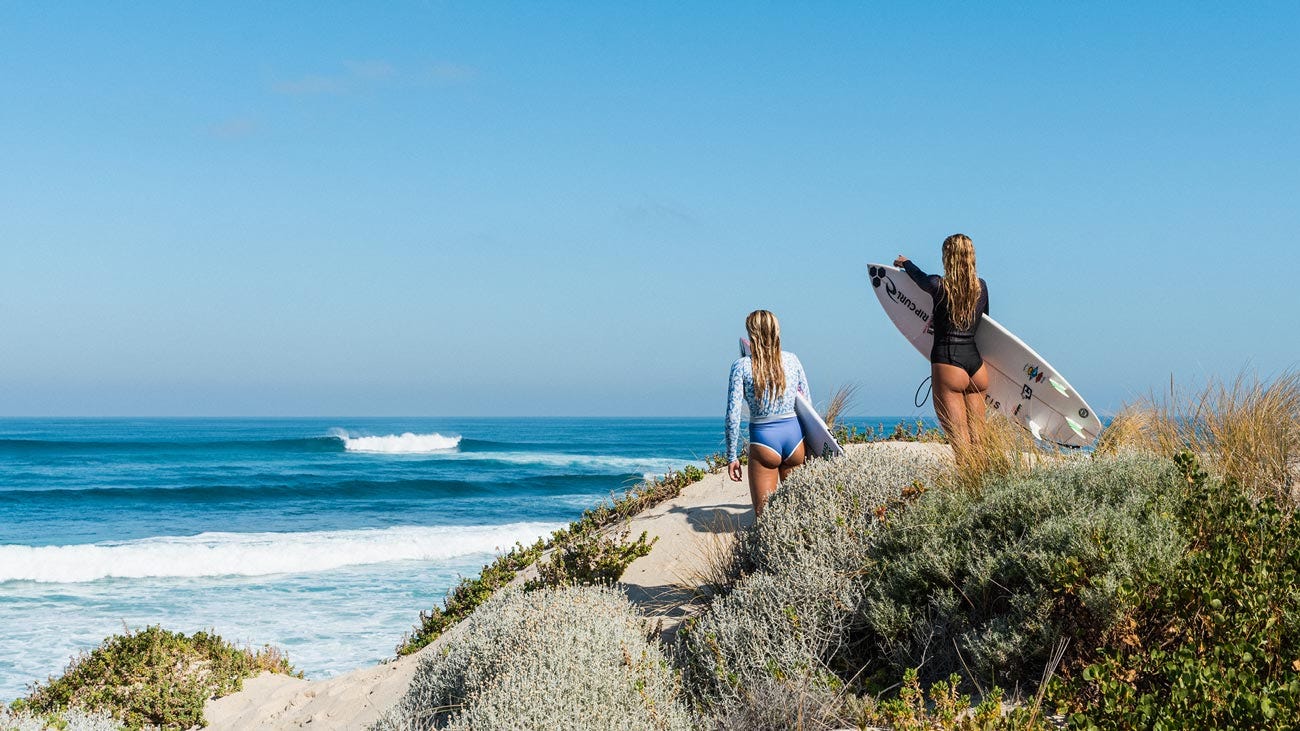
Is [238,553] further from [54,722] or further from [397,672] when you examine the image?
[54,722]

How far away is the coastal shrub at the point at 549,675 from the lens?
4.57 metres

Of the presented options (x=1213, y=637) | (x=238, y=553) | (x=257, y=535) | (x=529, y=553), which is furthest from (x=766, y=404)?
(x=257, y=535)

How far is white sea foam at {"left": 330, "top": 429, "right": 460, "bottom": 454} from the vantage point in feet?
180

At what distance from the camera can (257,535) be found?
22828mm

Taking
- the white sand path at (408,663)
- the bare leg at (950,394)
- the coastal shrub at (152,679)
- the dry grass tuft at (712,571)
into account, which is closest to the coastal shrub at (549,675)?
the white sand path at (408,663)

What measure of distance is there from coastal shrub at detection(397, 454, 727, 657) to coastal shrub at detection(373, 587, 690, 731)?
2.69 m

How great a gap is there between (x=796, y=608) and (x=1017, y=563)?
4.64ft

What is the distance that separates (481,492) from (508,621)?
28.5m

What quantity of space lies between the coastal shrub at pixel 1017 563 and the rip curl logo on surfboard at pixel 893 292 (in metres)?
3.48

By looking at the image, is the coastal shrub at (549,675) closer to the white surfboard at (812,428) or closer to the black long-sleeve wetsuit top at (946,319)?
the white surfboard at (812,428)

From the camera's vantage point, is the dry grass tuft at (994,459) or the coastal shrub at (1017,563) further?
the dry grass tuft at (994,459)

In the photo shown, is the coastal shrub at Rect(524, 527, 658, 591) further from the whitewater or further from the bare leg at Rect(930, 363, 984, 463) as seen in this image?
the bare leg at Rect(930, 363, 984, 463)

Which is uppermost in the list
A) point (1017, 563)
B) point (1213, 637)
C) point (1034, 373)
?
point (1034, 373)

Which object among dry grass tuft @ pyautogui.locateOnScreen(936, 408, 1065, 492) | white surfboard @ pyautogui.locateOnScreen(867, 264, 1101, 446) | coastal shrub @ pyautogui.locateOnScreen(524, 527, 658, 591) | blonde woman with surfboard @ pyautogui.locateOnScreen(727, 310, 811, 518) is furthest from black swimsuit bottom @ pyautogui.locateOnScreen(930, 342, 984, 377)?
coastal shrub @ pyautogui.locateOnScreen(524, 527, 658, 591)
